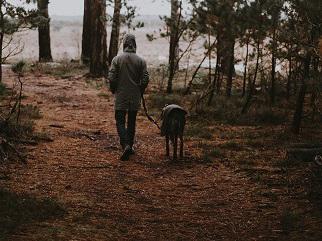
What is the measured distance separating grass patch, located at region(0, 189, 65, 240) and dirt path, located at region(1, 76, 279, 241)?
0.41ft

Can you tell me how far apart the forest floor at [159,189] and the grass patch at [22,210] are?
0.08 metres

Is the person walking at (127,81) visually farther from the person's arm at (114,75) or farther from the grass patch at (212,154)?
the grass patch at (212,154)

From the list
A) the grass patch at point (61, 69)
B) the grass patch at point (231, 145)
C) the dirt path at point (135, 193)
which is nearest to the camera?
the dirt path at point (135, 193)

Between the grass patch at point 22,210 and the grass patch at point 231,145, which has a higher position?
the grass patch at point 231,145

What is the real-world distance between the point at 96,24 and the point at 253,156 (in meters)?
11.2

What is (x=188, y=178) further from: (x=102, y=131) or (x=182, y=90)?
(x=182, y=90)

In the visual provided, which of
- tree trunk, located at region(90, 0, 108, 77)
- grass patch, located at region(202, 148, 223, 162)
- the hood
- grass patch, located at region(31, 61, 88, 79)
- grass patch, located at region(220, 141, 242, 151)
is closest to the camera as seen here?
the hood

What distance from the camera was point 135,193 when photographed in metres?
6.73

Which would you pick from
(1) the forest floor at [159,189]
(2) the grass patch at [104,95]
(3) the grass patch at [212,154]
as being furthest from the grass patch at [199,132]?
(2) the grass patch at [104,95]

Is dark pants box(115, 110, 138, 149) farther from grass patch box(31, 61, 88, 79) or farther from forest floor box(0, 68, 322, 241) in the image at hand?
grass patch box(31, 61, 88, 79)

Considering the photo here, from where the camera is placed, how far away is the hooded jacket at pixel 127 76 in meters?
8.70

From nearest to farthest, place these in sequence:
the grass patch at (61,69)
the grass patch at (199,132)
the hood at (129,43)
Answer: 1. the hood at (129,43)
2. the grass patch at (199,132)
3. the grass patch at (61,69)

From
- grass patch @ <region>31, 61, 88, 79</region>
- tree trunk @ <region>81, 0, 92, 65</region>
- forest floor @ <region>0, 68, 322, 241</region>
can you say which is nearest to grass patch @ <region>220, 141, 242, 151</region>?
forest floor @ <region>0, 68, 322, 241</region>

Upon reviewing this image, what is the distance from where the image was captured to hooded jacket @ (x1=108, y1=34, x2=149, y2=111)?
8703 millimetres
